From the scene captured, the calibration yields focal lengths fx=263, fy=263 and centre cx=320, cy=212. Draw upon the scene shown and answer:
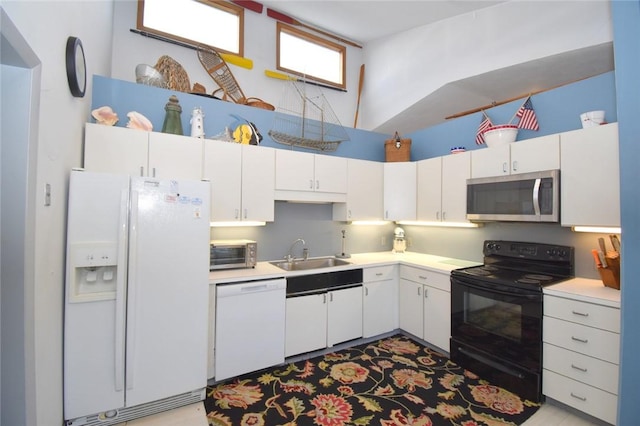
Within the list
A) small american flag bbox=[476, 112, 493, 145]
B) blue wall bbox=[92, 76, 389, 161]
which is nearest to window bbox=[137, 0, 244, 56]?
blue wall bbox=[92, 76, 389, 161]

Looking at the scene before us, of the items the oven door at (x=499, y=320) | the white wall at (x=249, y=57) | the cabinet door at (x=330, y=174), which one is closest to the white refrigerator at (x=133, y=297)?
the cabinet door at (x=330, y=174)

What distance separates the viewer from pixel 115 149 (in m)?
2.13

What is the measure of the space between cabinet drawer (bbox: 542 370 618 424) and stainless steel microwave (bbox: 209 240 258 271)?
259cm

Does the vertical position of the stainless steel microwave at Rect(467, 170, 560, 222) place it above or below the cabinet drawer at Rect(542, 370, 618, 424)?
above

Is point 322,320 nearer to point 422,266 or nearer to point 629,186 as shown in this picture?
point 422,266

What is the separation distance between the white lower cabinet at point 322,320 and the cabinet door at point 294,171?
119 centimetres

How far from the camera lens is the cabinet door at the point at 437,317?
8.81 feet

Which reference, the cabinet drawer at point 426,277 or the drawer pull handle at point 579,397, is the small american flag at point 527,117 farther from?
the drawer pull handle at point 579,397

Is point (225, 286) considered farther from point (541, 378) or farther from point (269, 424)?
point (541, 378)

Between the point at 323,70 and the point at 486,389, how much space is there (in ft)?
14.7

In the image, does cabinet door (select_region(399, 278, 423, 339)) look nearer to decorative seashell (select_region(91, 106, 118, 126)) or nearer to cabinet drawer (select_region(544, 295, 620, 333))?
cabinet drawer (select_region(544, 295, 620, 333))

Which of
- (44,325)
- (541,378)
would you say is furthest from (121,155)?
(541,378)

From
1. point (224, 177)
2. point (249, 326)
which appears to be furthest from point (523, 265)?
point (224, 177)

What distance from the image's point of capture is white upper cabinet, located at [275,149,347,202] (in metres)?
2.88
